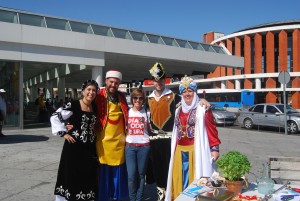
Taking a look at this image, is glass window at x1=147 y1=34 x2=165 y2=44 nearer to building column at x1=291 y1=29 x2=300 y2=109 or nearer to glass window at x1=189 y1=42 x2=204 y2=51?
glass window at x1=189 y1=42 x2=204 y2=51

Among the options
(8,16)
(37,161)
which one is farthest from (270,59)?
(37,161)

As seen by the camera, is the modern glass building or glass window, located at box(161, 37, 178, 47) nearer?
the modern glass building

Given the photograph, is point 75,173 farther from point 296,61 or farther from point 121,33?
point 296,61

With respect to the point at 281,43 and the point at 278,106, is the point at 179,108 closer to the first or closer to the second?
the point at 278,106

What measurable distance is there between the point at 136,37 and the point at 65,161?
48.1 ft

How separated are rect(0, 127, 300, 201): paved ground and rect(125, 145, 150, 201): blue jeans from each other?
0.83m

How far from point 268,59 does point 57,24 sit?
47718mm

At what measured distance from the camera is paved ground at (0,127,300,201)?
5.29 meters

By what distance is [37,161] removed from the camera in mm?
7691

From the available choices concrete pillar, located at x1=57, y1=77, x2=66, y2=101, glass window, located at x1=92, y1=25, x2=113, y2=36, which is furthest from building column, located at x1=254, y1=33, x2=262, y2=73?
glass window, located at x1=92, y1=25, x2=113, y2=36

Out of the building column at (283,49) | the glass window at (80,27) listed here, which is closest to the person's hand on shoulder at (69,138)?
the glass window at (80,27)

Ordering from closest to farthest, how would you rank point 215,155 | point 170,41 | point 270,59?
1. point 215,155
2. point 170,41
3. point 270,59

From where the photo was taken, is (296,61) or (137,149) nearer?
(137,149)

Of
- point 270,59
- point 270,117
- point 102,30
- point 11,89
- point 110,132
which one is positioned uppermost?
point 270,59
